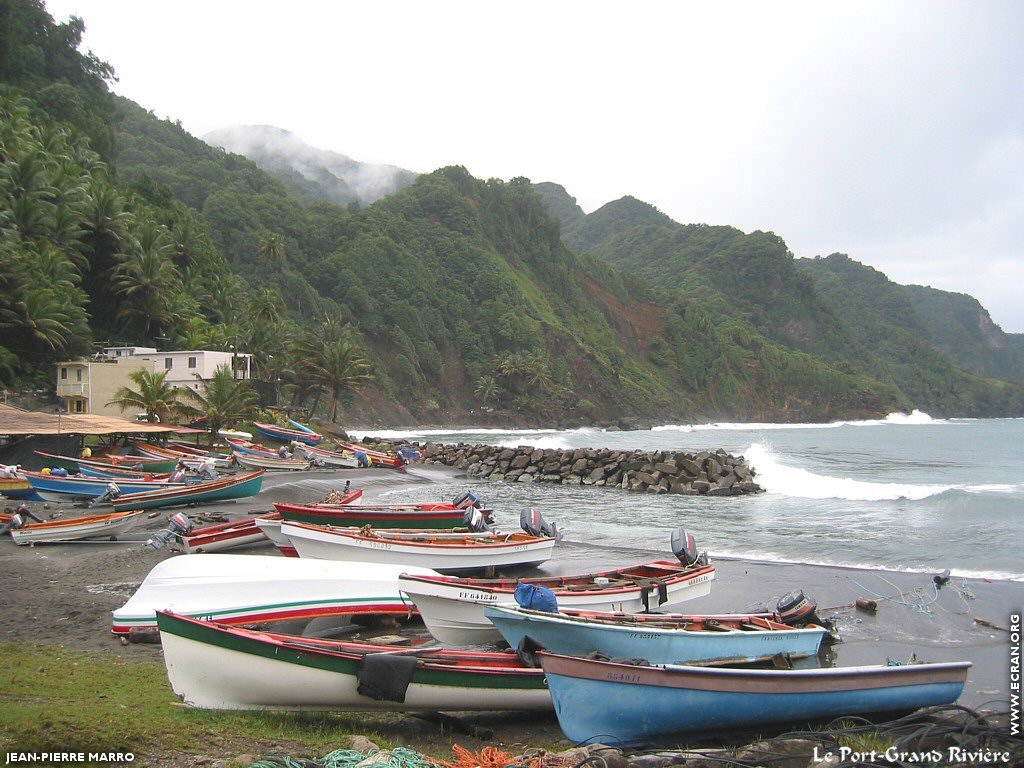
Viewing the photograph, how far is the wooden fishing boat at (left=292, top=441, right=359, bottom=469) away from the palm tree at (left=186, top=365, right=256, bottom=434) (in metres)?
4.70

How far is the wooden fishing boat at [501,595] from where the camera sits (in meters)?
10.5

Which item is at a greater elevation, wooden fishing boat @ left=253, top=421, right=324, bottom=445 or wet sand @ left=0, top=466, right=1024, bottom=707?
wooden fishing boat @ left=253, top=421, right=324, bottom=445

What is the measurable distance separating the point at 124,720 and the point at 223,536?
1076cm

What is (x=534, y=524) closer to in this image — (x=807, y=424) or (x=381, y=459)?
(x=381, y=459)

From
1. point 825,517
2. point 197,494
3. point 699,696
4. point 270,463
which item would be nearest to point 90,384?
point 270,463

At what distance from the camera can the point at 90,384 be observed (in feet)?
136

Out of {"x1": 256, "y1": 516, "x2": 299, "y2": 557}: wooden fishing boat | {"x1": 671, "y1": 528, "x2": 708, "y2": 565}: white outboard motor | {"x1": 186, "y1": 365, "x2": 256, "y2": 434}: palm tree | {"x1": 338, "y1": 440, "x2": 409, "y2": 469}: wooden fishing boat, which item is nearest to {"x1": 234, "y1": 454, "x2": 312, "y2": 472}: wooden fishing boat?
{"x1": 338, "y1": 440, "x2": 409, "y2": 469}: wooden fishing boat

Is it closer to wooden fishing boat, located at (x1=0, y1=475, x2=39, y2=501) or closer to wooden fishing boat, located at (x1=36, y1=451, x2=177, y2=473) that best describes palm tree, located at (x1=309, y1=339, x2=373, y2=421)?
wooden fishing boat, located at (x1=36, y1=451, x2=177, y2=473)

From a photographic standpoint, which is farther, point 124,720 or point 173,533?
point 173,533

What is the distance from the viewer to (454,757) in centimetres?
746

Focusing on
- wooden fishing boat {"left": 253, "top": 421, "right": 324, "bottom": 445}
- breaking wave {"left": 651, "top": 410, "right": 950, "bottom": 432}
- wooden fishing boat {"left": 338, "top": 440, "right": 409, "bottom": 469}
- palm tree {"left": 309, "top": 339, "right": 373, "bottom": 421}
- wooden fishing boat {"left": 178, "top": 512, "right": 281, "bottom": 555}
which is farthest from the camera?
breaking wave {"left": 651, "top": 410, "right": 950, "bottom": 432}

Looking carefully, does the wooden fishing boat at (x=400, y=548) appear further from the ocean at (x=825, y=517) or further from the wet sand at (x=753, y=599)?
the ocean at (x=825, y=517)

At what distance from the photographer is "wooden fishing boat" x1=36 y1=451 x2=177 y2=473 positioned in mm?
29761

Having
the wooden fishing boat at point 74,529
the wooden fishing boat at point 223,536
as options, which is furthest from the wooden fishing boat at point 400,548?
the wooden fishing boat at point 74,529
